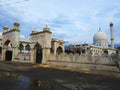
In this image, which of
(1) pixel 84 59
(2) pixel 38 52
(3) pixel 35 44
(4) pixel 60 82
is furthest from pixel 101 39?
(4) pixel 60 82

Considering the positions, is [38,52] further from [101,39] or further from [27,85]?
[101,39]

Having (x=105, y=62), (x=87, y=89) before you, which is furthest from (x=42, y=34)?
(x=87, y=89)

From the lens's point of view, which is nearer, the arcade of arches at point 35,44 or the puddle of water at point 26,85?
the puddle of water at point 26,85

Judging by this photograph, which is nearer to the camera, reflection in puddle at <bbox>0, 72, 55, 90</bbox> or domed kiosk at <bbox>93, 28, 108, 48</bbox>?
reflection in puddle at <bbox>0, 72, 55, 90</bbox>

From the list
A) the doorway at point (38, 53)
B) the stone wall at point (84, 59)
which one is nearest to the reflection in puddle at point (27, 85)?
the stone wall at point (84, 59)

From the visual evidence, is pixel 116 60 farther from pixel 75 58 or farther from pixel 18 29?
pixel 18 29

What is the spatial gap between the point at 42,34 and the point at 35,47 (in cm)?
337

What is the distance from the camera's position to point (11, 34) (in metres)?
34.3

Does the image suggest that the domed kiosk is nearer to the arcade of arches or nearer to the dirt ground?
the arcade of arches

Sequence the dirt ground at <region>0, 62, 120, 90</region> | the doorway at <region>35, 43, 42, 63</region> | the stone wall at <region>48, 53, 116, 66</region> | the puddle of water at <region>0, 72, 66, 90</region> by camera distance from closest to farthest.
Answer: the puddle of water at <region>0, 72, 66, 90</region>
the dirt ground at <region>0, 62, 120, 90</region>
the stone wall at <region>48, 53, 116, 66</region>
the doorway at <region>35, 43, 42, 63</region>

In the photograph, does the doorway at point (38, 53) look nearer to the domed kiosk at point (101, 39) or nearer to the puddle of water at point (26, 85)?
the puddle of water at point (26, 85)

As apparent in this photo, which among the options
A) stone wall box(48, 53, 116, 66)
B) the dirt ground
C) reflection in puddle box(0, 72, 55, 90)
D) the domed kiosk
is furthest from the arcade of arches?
the domed kiosk

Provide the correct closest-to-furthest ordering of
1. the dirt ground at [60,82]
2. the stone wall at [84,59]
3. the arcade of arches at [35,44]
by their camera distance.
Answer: the dirt ground at [60,82] → the stone wall at [84,59] → the arcade of arches at [35,44]

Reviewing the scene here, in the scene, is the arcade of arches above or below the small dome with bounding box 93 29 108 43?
below
